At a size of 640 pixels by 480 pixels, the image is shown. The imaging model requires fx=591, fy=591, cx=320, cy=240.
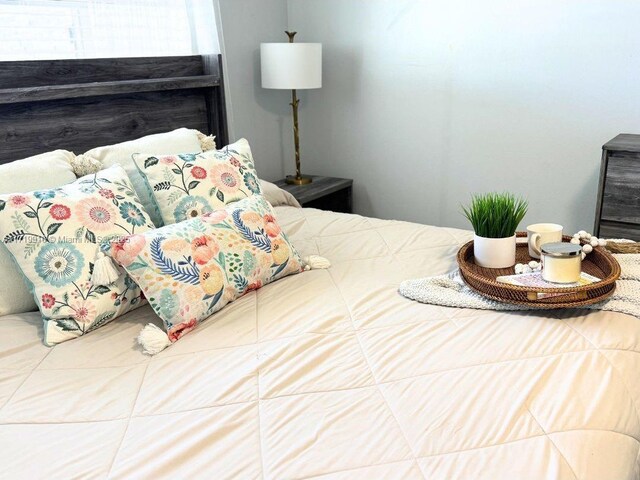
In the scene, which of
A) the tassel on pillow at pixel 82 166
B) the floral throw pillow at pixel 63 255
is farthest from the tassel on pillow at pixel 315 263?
the tassel on pillow at pixel 82 166

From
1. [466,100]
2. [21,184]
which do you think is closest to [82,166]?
[21,184]

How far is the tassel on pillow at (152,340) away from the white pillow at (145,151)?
0.45 m

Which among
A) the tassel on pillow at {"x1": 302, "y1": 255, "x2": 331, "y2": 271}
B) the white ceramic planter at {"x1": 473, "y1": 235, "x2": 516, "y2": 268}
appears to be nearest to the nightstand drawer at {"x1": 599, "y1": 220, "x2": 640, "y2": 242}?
the white ceramic planter at {"x1": 473, "y1": 235, "x2": 516, "y2": 268}

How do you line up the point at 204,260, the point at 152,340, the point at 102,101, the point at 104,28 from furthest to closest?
1. the point at 104,28
2. the point at 102,101
3. the point at 204,260
4. the point at 152,340

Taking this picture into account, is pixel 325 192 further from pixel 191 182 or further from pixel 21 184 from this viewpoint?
pixel 21 184

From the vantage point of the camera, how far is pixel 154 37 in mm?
2588

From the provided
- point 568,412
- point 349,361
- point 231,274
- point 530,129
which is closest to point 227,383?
point 349,361

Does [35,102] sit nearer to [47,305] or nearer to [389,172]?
[47,305]

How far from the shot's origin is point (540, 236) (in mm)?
1698

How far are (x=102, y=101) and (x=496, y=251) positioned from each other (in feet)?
5.17

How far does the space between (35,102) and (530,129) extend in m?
2.13

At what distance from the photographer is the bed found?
3.19ft

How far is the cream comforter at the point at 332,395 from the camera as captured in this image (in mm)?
973

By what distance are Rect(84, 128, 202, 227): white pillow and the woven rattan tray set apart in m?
0.93
